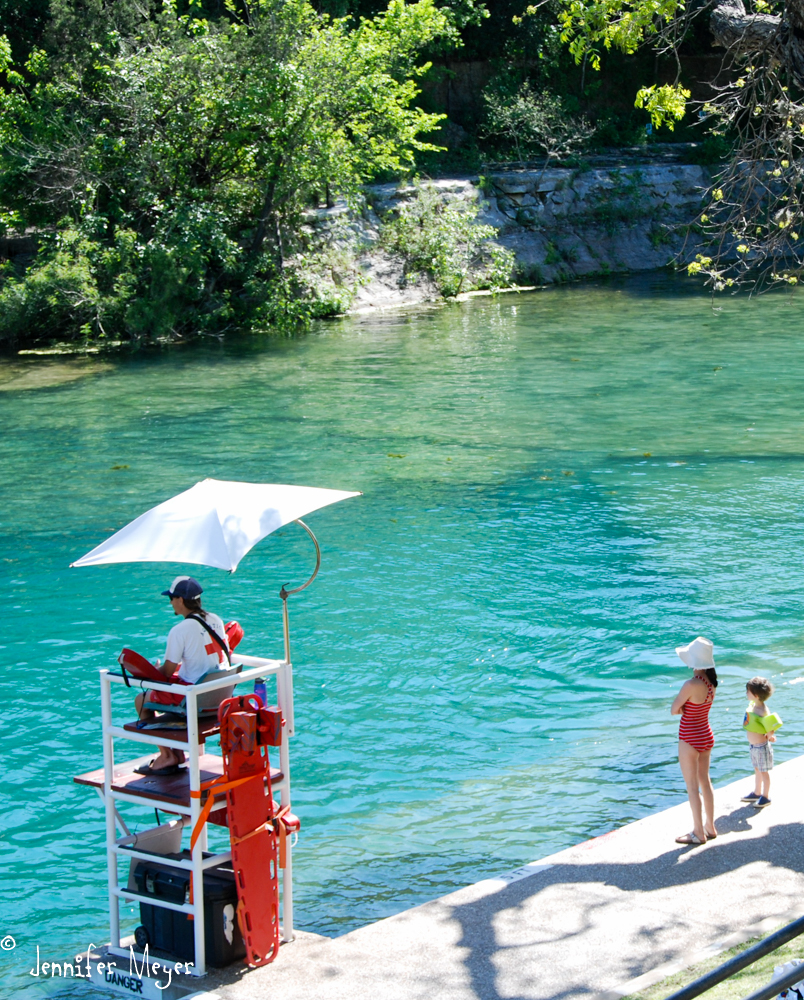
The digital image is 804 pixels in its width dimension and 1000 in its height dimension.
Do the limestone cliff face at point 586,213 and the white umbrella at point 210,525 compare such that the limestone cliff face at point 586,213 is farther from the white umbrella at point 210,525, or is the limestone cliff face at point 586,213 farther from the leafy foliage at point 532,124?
the white umbrella at point 210,525

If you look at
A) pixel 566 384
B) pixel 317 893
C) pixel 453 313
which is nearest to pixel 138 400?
pixel 566 384

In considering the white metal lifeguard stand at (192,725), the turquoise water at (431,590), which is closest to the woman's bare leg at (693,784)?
the turquoise water at (431,590)

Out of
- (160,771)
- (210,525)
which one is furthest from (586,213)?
(160,771)

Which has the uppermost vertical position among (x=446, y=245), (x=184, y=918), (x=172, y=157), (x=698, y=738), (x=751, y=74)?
(x=172, y=157)

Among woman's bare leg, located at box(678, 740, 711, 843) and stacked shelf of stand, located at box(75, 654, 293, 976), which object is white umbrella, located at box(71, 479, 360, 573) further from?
woman's bare leg, located at box(678, 740, 711, 843)

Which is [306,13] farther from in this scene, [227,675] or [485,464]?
[227,675]

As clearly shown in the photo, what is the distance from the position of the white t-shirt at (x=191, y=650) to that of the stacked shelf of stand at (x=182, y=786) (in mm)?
256

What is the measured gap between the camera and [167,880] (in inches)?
233

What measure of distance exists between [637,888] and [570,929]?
589 millimetres

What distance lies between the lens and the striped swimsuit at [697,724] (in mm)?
7051

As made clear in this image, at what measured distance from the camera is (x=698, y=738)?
706 centimetres

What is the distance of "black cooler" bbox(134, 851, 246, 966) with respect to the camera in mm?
5852

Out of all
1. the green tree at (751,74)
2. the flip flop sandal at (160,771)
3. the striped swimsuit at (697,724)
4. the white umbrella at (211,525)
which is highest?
the green tree at (751,74)

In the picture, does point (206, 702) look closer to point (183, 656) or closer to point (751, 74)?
point (183, 656)
